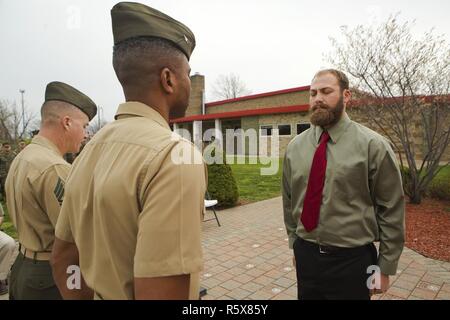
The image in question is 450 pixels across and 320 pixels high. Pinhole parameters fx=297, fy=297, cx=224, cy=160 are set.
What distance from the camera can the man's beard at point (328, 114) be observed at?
2350mm

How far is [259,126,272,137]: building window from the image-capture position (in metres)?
22.6

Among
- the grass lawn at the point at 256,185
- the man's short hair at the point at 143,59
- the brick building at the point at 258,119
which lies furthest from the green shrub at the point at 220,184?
the brick building at the point at 258,119

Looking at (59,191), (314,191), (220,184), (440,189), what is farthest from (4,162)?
(440,189)

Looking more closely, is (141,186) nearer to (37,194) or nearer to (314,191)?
(37,194)

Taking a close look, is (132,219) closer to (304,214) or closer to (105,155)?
(105,155)

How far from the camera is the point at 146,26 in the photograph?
1.25 meters

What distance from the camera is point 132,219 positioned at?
1.02 meters

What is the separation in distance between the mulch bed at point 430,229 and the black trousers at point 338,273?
3547mm

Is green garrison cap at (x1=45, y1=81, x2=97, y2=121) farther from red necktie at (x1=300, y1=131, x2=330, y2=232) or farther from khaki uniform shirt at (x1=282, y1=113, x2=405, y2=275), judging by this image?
khaki uniform shirt at (x1=282, y1=113, x2=405, y2=275)

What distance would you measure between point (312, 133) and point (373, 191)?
683mm

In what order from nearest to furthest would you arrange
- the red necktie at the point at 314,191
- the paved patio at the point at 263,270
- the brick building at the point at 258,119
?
the red necktie at the point at 314,191 → the paved patio at the point at 263,270 → the brick building at the point at 258,119

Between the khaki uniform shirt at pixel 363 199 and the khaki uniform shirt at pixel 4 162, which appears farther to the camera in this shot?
the khaki uniform shirt at pixel 4 162

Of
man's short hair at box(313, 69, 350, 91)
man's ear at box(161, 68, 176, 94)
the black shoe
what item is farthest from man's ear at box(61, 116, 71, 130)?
the black shoe

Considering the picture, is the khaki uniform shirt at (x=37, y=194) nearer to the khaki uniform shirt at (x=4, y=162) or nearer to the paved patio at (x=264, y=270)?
the paved patio at (x=264, y=270)
